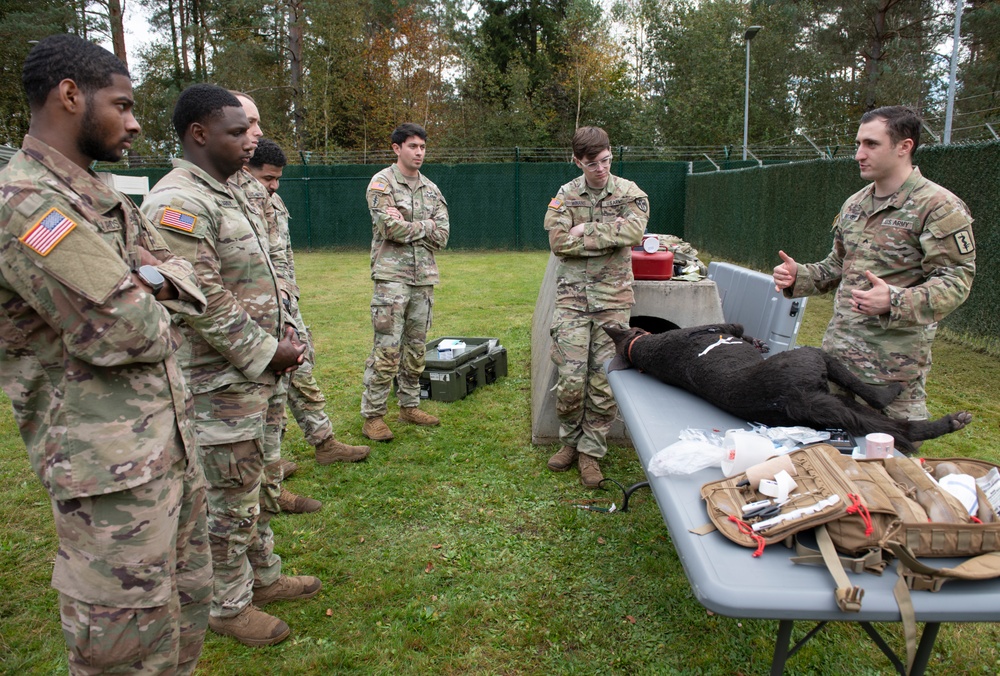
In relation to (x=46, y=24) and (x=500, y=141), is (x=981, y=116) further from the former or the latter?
(x=46, y=24)

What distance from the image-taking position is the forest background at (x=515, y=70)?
2394 cm

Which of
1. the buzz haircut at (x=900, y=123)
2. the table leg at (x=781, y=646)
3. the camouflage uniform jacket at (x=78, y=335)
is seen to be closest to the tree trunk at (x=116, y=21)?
the camouflage uniform jacket at (x=78, y=335)

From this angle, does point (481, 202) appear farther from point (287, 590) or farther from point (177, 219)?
point (177, 219)

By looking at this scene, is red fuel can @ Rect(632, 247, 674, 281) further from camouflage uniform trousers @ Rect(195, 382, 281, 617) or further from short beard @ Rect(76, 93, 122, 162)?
short beard @ Rect(76, 93, 122, 162)

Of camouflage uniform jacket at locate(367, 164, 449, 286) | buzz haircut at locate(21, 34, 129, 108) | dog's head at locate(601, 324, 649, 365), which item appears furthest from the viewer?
camouflage uniform jacket at locate(367, 164, 449, 286)

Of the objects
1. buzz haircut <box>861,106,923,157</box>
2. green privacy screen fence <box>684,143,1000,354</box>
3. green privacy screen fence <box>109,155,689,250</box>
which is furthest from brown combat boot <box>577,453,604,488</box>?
green privacy screen fence <box>109,155,689,250</box>

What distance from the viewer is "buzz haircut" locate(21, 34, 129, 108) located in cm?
169

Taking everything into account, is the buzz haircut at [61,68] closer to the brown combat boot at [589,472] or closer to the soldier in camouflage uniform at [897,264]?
the soldier in camouflage uniform at [897,264]

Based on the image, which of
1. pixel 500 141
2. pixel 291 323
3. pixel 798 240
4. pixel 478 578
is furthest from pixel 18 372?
pixel 500 141

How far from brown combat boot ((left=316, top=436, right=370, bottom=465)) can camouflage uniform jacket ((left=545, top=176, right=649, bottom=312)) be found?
6.13 feet

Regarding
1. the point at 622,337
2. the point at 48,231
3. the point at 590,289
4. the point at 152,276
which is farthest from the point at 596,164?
the point at 48,231

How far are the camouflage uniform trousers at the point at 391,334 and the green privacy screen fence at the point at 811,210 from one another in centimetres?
596

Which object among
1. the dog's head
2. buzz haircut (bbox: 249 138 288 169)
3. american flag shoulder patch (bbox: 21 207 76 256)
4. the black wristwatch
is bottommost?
the dog's head

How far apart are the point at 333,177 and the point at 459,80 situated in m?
13.9
